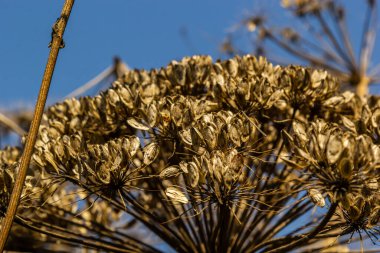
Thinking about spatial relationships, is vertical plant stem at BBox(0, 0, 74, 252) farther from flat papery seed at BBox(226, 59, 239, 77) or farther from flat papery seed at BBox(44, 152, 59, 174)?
flat papery seed at BBox(226, 59, 239, 77)

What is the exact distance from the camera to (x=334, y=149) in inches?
151

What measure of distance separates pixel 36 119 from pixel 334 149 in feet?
5.56

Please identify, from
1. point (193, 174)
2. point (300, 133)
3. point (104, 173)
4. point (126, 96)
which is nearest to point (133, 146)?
point (104, 173)

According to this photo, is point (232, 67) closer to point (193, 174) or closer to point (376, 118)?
point (376, 118)

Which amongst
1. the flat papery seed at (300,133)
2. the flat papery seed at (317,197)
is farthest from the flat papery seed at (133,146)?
the flat papery seed at (317,197)

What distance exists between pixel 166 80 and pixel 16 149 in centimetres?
158

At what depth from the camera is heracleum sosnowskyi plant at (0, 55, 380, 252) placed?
13.5ft

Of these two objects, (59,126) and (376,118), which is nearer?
(376,118)

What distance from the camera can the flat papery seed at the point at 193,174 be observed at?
4.20 m

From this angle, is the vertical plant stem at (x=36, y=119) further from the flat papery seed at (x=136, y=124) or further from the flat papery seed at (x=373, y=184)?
the flat papery seed at (x=373, y=184)

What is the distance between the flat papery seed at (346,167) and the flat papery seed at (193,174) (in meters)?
0.92

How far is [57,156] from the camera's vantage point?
4.76 metres

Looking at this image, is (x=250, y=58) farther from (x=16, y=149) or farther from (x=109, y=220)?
(x=109, y=220)

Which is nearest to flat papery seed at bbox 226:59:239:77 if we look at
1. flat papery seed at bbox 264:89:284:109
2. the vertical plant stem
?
flat papery seed at bbox 264:89:284:109
